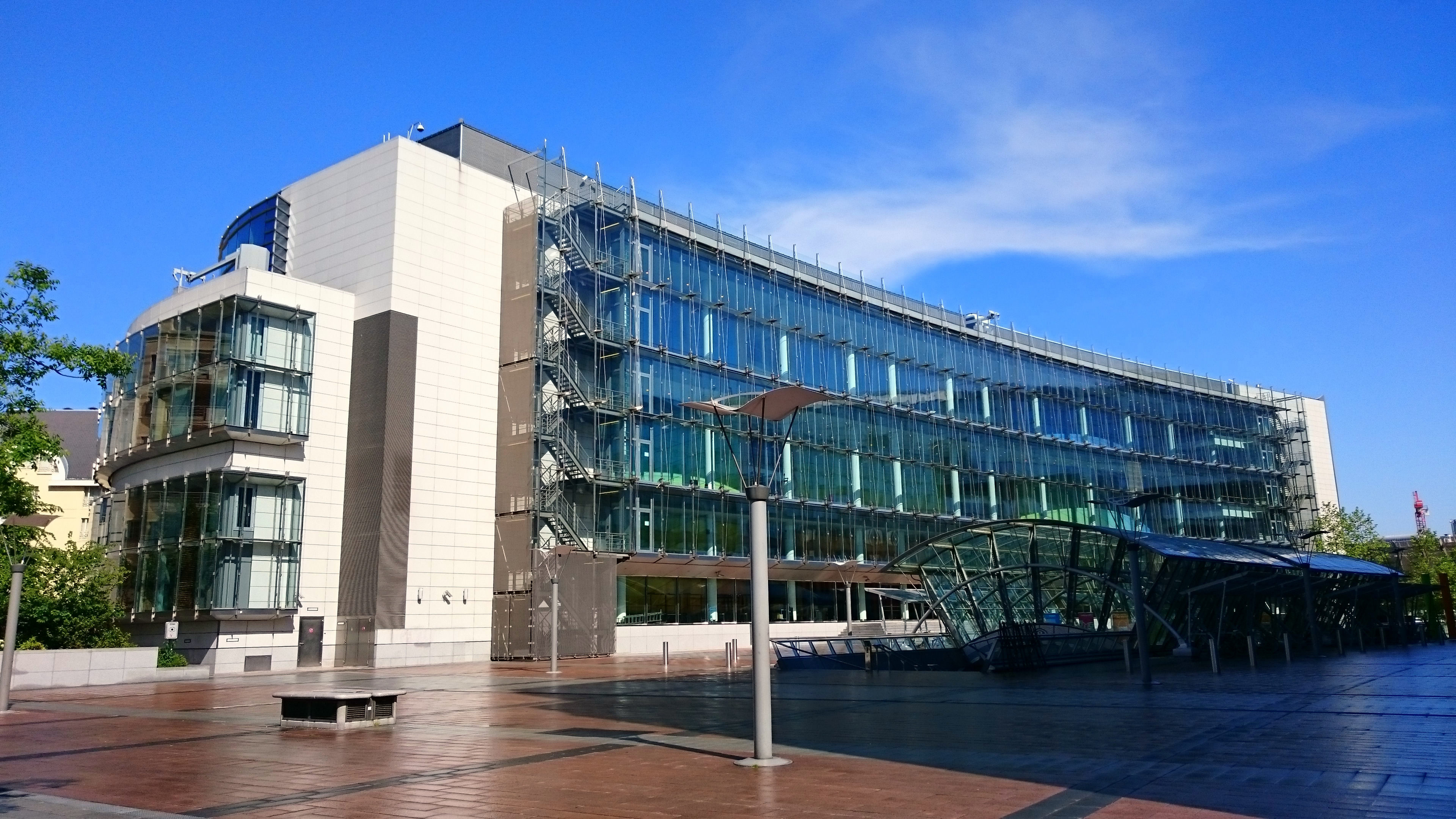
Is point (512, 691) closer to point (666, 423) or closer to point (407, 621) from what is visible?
point (407, 621)

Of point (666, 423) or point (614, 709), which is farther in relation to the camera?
point (666, 423)

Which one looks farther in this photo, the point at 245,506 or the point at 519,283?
the point at 519,283

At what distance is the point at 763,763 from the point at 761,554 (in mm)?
2194

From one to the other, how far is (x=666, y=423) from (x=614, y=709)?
103 ft

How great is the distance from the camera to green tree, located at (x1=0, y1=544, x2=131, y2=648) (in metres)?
31.8

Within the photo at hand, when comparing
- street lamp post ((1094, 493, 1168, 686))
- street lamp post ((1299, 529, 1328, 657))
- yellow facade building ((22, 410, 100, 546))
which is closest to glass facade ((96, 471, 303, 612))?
yellow facade building ((22, 410, 100, 546))

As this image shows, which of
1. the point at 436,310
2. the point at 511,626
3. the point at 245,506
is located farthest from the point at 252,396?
the point at 511,626

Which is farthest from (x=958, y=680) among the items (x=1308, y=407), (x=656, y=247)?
(x=1308, y=407)

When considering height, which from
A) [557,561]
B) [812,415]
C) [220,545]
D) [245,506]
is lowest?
[557,561]

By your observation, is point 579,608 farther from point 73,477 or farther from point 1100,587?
point 73,477

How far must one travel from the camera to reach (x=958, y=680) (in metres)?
23.2

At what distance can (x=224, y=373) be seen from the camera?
3994cm

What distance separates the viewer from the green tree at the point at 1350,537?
70438 millimetres

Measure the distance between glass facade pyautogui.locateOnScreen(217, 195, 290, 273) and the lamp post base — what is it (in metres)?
43.7
